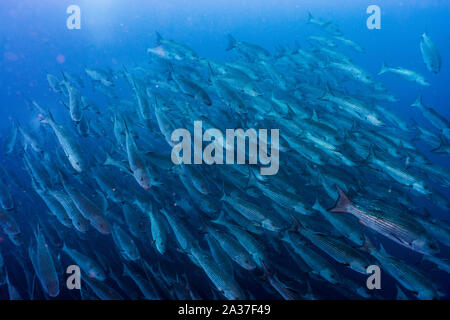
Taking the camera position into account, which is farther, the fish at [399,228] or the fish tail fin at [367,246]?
the fish tail fin at [367,246]

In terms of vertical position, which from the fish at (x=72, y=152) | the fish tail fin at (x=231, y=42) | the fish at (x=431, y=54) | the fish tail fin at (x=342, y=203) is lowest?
the fish tail fin at (x=342, y=203)

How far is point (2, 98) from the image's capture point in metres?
40.5

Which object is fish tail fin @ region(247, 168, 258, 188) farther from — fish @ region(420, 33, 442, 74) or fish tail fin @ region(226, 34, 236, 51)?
fish @ region(420, 33, 442, 74)

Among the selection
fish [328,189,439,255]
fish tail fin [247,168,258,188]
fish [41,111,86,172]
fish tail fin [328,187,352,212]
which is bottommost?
fish [328,189,439,255]

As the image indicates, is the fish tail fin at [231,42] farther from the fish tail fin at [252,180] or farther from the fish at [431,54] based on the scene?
the fish tail fin at [252,180]

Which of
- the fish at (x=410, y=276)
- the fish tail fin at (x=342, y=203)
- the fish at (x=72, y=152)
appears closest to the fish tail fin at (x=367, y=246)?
the fish at (x=410, y=276)

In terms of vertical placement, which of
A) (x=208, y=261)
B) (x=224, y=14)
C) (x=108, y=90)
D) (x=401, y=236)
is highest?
(x=224, y=14)

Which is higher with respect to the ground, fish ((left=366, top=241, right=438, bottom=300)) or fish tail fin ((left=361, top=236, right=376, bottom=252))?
fish tail fin ((left=361, top=236, right=376, bottom=252))

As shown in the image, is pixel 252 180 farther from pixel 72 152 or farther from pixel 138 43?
pixel 138 43

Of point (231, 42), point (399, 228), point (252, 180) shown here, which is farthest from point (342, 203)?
point (231, 42)

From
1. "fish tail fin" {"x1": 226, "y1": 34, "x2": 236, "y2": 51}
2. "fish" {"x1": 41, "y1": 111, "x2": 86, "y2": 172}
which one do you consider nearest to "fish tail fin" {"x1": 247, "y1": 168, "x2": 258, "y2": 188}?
"fish" {"x1": 41, "y1": 111, "x2": 86, "y2": 172}
